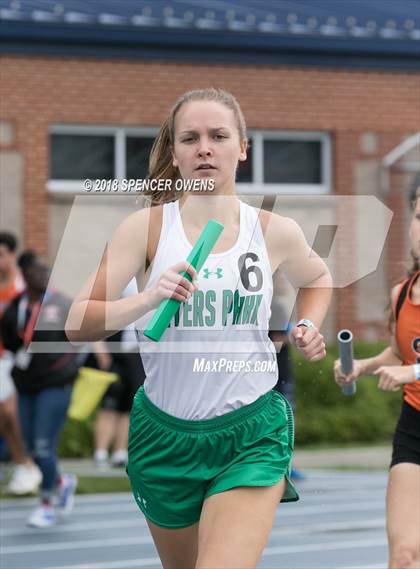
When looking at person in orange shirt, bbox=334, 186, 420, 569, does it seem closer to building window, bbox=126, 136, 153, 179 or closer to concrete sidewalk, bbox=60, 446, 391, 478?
concrete sidewalk, bbox=60, 446, 391, 478

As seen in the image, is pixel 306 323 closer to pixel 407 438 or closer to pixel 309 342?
pixel 309 342

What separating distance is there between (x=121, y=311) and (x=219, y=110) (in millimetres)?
728

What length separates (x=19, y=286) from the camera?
1104 cm

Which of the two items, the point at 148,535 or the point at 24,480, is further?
the point at 24,480

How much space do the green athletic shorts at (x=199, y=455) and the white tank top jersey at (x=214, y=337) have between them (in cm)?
4

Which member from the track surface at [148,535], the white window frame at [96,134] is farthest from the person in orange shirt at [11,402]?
the white window frame at [96,134]

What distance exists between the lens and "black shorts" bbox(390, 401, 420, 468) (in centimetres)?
533

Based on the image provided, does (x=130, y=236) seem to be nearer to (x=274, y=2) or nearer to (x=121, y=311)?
(x=121, y=311)

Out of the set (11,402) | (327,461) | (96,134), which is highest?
(96,134)

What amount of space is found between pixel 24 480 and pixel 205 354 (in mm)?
7156

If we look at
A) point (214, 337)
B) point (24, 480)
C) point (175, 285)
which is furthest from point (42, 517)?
point (175, 285)

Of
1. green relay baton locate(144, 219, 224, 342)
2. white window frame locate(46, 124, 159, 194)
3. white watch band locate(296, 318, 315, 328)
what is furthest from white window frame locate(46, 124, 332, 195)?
green relay baton locate(144, 219, 224, 342)

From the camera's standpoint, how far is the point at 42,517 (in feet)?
30.6

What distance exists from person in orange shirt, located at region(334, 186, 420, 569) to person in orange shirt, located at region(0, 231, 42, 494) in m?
5.27
